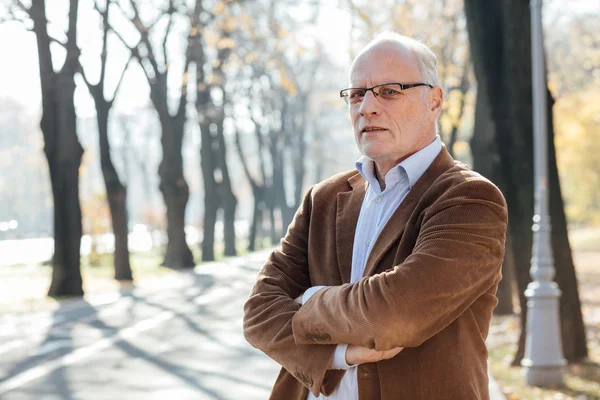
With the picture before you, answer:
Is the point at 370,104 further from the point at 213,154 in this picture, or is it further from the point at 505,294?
the point at 213,154

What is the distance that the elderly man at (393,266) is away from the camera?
2697 mm

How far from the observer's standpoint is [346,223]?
9.84 feet

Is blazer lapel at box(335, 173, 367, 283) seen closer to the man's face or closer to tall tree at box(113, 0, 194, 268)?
the man's face

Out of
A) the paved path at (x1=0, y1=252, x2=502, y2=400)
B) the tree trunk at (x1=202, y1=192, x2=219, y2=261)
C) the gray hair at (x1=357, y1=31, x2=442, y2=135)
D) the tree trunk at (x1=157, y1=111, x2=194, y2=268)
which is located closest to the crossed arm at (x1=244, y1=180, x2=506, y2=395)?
the gray hair at (x1=357, y1=31, x2=442, y2=135)

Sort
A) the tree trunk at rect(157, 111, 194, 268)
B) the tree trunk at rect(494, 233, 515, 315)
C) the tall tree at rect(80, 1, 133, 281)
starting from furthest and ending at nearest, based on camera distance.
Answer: the tree trunk at rect(157, 111, 194, 268) → the tall tree at rect(80, 1, 133, 281) → the tree trunk at rect(494, 233, 515, 315)

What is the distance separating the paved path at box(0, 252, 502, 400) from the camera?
10.0 m

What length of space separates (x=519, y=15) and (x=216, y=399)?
5082 mm

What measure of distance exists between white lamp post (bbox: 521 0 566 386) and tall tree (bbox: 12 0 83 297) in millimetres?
13073

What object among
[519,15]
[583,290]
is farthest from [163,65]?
[519,15]

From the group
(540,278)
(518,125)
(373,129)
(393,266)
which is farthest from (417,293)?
(518,125)

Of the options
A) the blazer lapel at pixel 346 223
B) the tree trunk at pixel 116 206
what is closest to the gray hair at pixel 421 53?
the blazer lapel at pixel 346 223

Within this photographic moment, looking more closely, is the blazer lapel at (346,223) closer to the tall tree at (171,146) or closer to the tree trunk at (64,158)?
the tree trunk at (64,158)

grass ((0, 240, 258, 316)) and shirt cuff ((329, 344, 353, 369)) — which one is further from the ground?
shirt cuff ((329, 344, 353, 369))

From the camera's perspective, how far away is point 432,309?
2.67 meters
